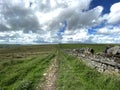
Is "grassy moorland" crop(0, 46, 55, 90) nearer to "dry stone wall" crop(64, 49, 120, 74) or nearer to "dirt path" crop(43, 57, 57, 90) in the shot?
"dirt path" crop(43, 57, 57, 90)

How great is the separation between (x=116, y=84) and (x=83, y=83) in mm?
3012

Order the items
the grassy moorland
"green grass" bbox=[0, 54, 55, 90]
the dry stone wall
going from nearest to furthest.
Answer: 1. the dry stone wall
2. "green grass" bbox=[0, 54, 55, 90]
3. the grassy moorland

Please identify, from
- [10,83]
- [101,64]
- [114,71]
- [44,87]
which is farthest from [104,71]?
[10,83]

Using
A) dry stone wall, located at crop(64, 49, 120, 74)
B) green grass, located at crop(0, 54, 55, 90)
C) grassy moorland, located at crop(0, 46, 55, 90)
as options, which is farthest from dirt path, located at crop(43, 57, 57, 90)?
dry stone wall, located at crop(64, 49, 120, 74)

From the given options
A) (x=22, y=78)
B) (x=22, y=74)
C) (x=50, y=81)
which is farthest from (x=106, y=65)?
(x=22, y=74)

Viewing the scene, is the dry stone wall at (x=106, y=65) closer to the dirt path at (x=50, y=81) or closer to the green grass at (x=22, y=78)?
the dirt path at (x=50, y=81)

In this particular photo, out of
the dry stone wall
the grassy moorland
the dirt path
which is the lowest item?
the grassy moorland

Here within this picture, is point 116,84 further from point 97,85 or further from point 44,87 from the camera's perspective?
point 44,87

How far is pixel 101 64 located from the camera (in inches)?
540

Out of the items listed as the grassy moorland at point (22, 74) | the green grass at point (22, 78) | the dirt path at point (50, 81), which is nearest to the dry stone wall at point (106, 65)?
the dirt path at point (50, 81)

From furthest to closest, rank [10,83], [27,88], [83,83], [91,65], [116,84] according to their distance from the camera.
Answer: [10,83], [91,65], [27,88], [83,83], [116,84]

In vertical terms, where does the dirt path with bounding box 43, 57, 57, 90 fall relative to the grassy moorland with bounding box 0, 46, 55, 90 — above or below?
above

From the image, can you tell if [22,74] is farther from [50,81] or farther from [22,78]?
[50,81]

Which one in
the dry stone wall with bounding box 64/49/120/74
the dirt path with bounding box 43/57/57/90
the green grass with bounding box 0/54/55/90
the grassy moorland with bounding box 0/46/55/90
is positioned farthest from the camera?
the grassy moorland with bounding box 0/46/55/90
